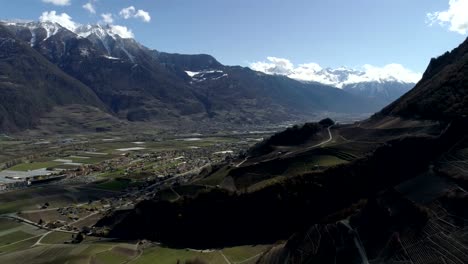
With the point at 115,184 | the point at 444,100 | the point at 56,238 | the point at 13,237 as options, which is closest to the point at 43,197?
the point at 115,184

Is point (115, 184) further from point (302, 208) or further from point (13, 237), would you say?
point (302, 208)

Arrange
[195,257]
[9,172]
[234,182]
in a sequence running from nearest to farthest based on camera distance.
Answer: [195,257] → [234,182] → [9,172]

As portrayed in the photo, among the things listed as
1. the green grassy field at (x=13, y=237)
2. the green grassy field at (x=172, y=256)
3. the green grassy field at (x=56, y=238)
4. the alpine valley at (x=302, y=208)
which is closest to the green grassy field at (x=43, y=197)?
the alpine valley at (x=302, y=208)

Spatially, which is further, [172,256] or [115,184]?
[115,184]

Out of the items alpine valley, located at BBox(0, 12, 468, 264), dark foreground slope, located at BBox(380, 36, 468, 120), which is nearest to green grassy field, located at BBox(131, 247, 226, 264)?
alpine valley, located at BBox(0, 12, 468, 264)

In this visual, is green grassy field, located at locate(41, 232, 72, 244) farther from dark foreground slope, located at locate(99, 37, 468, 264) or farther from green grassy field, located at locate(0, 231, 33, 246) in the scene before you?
dark foreground slope, located at locate(99, 37, 468, 264)

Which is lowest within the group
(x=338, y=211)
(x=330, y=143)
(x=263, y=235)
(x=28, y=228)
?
(x=28, y=228)

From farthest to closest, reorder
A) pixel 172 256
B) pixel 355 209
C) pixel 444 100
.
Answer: pixel 444 100
pixel 172 256
pixel 355 209

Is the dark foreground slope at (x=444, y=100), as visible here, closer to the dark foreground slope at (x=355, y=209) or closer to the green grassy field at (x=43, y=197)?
the dark foreground slope at (x=355, y=209)

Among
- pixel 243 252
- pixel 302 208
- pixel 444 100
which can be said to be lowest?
pixel 243 252

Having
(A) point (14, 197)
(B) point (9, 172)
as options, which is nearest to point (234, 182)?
(A) point (14, 197)

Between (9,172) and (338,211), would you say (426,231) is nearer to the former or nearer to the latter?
(338,211)
